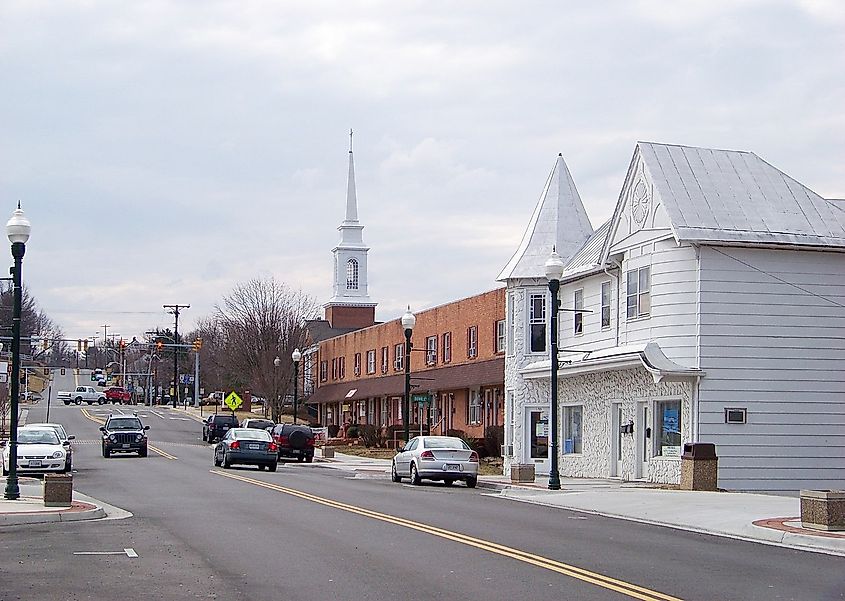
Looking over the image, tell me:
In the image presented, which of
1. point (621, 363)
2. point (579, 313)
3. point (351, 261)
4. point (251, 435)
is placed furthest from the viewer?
point (351, 261)

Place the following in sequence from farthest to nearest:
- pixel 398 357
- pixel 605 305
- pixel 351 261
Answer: pixel 351 261
pixel 398 357
pixel 605 305

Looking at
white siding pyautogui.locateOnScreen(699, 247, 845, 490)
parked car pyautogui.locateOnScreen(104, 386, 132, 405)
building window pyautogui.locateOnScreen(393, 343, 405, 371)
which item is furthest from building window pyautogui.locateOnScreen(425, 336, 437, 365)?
parked car pyautogui.locateOnScreen(104, 386, 132, 405)

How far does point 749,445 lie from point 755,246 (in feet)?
17.4

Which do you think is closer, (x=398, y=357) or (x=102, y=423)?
(x=398, y=357)

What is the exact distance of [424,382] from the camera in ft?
193

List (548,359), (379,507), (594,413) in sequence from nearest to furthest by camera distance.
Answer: (379,507)
(594,413)
(548,359)

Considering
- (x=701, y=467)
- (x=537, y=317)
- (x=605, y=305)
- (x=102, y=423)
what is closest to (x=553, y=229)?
(x=537, y=317)

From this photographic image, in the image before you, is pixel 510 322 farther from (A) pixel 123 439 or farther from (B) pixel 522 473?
(A) pixel 123 439

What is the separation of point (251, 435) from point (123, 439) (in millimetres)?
9679

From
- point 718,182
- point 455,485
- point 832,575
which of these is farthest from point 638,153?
point 832,575

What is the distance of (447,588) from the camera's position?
39.7 feet

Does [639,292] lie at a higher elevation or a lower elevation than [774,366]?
higher

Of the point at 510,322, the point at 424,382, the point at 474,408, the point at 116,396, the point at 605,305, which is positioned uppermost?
the point at 605,305

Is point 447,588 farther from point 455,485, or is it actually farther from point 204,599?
point 455,485
